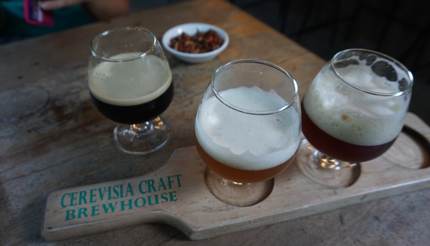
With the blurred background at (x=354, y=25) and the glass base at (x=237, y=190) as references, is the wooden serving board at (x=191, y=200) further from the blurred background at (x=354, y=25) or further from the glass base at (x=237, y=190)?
the blurred background at (x=354, y=25)

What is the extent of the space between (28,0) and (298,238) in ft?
3.95

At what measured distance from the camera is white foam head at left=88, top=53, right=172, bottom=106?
69cm

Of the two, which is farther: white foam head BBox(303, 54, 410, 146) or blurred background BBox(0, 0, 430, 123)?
blurred background BBox(0, 0, 430, 123)

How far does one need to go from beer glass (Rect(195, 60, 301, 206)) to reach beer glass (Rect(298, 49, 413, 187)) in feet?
0.23

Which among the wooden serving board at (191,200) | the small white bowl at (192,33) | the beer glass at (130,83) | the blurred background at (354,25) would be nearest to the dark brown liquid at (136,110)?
the beer glass at (130,83)

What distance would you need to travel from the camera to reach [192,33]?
113cm

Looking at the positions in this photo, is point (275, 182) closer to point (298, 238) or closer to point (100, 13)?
point (298, 238)

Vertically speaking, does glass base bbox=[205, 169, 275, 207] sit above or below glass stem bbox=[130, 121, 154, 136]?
above

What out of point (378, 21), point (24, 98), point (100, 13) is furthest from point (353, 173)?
point (378, 21)

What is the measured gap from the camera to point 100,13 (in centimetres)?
144

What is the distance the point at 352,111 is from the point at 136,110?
41 centimetres

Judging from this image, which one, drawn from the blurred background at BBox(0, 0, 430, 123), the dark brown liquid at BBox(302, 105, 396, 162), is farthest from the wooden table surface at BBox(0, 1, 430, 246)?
the blurred background at BBox(0, 0, 430, 123)

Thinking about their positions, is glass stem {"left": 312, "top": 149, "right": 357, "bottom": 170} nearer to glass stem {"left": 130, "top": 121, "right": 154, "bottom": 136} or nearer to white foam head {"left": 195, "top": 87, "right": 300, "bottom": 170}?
white foam head {"left": 195, "top": 87, "right": 300, "bottom": 170}

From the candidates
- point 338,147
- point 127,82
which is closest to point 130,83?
point 127,82
